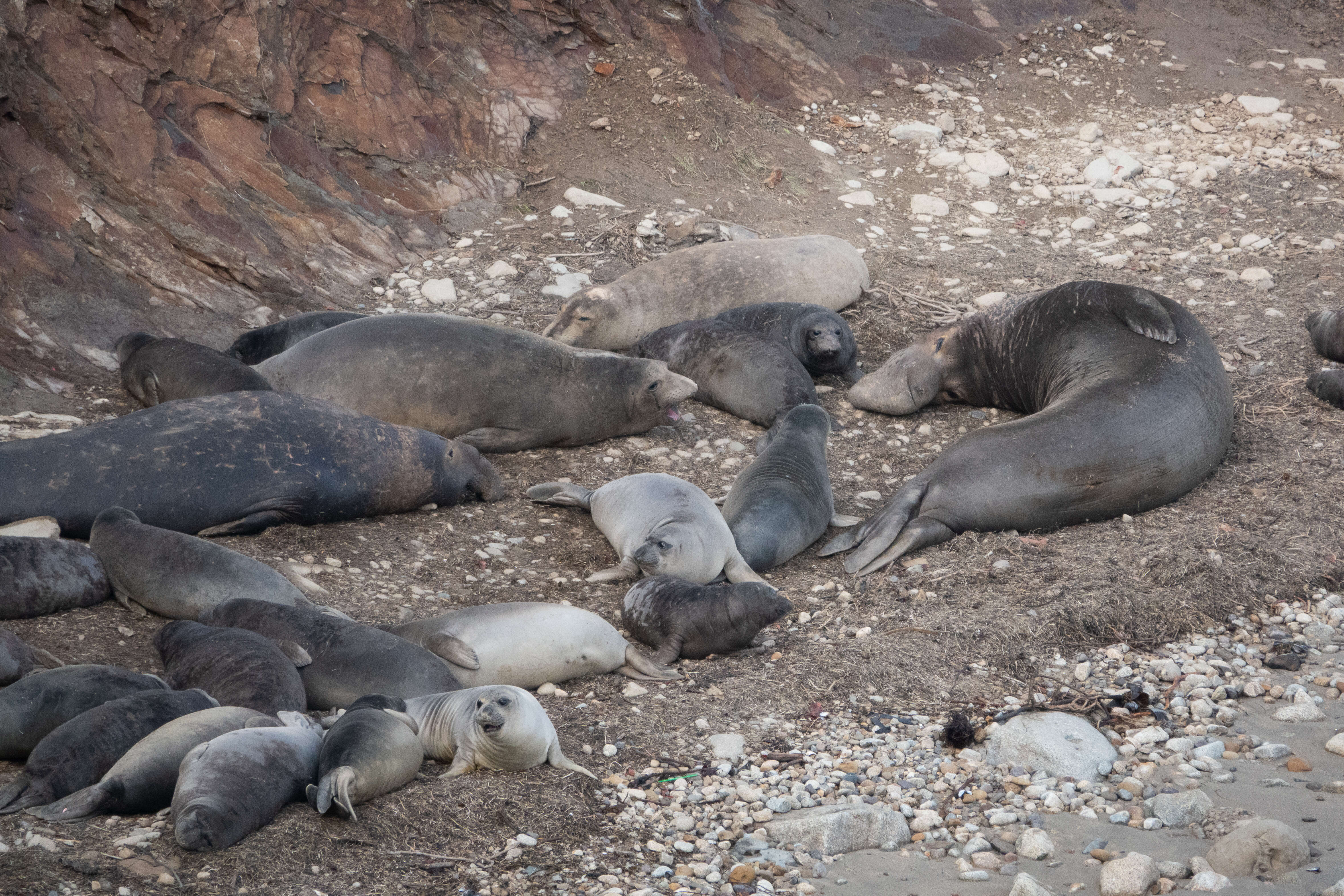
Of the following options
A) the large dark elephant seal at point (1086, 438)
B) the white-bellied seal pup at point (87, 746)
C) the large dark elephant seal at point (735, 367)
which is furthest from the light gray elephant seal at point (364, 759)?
the large dark elephant seal at point (735, 367)

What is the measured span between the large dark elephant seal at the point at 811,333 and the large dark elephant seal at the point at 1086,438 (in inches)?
47.6

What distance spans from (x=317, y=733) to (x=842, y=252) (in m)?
6.22

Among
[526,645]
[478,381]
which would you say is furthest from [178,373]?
[526,645]

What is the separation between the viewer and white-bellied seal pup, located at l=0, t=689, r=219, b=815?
2.95m

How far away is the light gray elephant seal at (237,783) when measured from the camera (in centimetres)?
269

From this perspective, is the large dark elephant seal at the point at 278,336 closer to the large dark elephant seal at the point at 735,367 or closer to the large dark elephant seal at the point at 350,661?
the large dark elephant seal at the point at 735,367

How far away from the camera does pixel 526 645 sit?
13.6 ft

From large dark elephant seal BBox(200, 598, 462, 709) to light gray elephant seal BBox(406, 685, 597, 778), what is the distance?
222mm

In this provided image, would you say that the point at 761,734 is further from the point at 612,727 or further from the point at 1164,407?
the point at 1164,407

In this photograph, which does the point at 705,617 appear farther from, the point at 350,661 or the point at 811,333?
the point at 811,333

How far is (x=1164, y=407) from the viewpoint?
5.77 m

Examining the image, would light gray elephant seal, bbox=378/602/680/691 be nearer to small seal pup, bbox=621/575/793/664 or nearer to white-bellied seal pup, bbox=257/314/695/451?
small seal pup, bbox=621/575/793/664

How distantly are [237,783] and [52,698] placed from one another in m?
0.85

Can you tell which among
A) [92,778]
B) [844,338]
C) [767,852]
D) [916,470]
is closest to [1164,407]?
[916,470]
